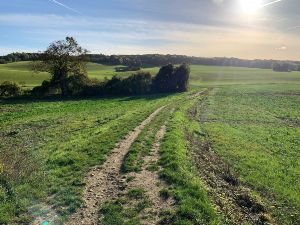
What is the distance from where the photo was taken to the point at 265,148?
25969 millimetres

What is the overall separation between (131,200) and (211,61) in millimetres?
184312

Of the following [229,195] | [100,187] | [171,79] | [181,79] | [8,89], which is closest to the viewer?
[229,195]

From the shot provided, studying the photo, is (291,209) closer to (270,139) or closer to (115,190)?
(115,190)

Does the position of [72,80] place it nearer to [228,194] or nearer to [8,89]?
[8,89]

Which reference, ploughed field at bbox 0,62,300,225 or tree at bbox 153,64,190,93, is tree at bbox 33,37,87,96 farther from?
ploughed field at bbox 0,62,300,225

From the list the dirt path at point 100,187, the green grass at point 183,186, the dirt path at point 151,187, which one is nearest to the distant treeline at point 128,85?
the green grass at point 183,186

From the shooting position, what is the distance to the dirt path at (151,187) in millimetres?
13381

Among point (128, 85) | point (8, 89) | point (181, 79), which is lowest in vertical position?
point (8, 89)

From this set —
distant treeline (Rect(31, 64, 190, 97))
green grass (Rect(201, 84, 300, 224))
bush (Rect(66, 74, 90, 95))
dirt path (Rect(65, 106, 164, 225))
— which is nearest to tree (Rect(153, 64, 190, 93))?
distant treeline (Rect(31, 64, 190, 97))

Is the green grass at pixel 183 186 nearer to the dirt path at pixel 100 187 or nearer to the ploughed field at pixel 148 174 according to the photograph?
the ploughed field at pixel 148 174

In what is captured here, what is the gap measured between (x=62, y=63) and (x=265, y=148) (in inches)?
2159

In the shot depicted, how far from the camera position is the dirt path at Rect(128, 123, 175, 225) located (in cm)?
1338

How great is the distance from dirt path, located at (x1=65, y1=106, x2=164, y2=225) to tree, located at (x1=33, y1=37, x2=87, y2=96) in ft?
174

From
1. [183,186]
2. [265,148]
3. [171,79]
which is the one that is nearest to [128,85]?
[171,79]
